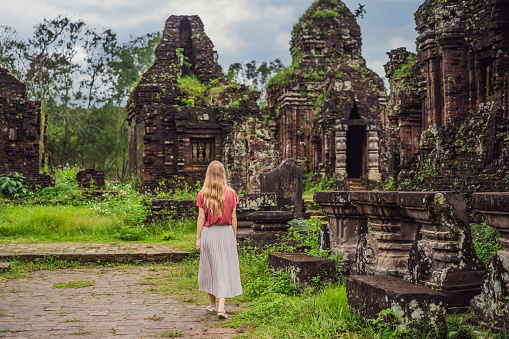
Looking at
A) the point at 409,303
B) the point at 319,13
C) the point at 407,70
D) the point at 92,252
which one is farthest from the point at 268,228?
the point at 319,13

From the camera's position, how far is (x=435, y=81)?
16.0 metres

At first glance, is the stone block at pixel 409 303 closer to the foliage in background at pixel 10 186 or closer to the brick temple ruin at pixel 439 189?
the brick temple ruin at pixel 439 189

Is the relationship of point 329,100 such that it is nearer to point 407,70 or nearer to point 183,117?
point 407,70

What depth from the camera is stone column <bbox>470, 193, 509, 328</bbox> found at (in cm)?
345

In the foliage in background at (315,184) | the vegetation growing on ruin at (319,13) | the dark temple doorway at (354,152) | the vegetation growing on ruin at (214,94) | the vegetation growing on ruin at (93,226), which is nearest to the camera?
the vegetation growing on ruin at (93,226)

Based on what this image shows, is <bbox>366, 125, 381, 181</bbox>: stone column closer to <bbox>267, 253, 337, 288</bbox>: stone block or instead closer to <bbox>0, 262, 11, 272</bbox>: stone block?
<bbox>0, 262, 11, 272</bbox>: stone block

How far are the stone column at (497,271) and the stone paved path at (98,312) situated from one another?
2.30m

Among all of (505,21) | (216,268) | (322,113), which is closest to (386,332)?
(216,268)

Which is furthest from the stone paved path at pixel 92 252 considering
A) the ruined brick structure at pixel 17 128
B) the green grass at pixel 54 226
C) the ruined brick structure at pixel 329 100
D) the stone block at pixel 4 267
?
the ruined brick structure at pixel 329 100

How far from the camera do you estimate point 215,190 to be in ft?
19.3

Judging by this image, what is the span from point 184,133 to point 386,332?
697 inches

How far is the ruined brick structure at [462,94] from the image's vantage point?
12.5m

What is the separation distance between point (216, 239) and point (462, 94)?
453 inches

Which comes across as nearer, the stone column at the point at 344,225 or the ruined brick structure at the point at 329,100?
the stone column at the point at 344,225
